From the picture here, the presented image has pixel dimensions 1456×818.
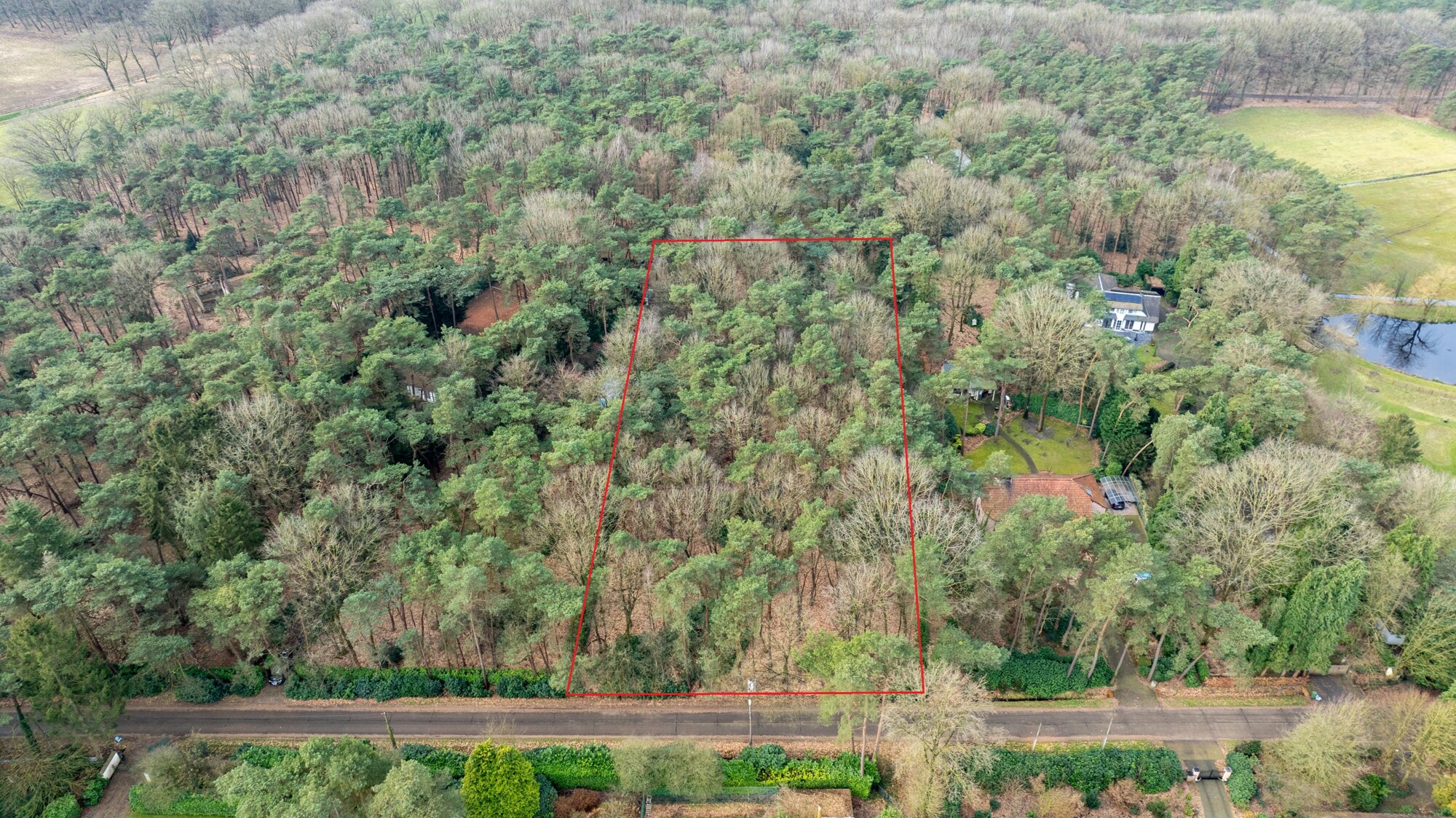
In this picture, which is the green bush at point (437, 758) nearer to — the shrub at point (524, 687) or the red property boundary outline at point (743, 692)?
the shrub at point (524, 687)

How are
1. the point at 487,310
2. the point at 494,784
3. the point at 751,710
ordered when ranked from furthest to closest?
the point at 487,310 < the point at 751,710 < the point at 494,784

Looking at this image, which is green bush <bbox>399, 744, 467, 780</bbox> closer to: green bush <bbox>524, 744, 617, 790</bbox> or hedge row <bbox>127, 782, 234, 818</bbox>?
green bush <bbox>524, 744, 617, 790</bbox>

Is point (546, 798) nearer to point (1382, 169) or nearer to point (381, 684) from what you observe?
point (381, 684)

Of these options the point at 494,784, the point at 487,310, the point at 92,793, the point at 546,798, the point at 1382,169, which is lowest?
the point at 546,798

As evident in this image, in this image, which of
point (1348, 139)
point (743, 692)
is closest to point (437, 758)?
point (743, 692)

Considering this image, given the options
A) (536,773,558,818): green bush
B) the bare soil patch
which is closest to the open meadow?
the bare soil patch

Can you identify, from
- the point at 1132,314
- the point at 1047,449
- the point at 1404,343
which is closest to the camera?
the point at 1047,449

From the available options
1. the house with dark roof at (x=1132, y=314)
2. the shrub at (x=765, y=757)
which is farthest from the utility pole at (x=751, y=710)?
the house with dark roof at (x=1132, y=314)

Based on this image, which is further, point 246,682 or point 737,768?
point 246,682

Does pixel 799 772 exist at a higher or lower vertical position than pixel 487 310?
lower

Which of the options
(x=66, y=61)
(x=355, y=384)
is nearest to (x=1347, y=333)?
(x=355, y=384)
